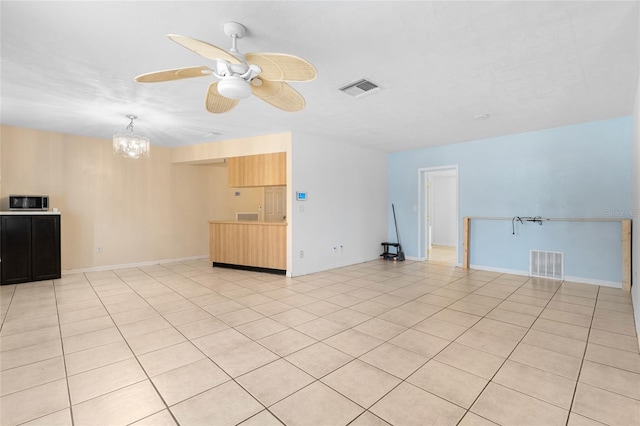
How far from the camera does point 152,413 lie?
5.86 ft

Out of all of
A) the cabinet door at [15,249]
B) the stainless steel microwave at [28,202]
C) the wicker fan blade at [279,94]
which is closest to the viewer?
the wicker fan blade at [279,94]

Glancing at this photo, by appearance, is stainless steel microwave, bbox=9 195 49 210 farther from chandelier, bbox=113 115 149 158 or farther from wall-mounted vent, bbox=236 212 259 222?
wall-mounted vent, bbox=236 212 259 222

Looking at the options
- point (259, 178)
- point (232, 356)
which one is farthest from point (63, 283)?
point (232, 356)

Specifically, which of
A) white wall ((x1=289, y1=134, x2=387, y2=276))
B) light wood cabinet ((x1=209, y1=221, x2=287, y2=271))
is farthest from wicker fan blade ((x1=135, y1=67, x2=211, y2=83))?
light wood cabinet ((x1=209, y1=221, x2=287, y2=271))

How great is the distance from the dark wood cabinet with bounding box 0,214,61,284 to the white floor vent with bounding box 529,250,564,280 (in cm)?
841

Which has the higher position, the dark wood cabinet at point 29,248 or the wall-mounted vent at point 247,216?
the wall-mounted vent at point 247,216

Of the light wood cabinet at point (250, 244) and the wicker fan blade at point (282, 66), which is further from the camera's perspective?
the light wood cabinet at point (250, 244)

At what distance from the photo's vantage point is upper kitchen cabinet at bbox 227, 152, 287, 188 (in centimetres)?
557

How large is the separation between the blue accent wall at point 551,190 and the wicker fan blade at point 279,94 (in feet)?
15.4

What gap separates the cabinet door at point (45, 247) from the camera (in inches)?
196

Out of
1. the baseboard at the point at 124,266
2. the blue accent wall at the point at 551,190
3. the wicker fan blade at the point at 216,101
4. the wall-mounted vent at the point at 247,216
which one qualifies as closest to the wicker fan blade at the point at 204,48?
the wicker fan blade at the point at 216,101

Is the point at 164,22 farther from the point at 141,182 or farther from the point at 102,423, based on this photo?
the point at 141,182

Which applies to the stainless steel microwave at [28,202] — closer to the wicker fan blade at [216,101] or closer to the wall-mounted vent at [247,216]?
the wall-mounted vent at [247,216]

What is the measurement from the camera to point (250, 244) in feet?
19.5
